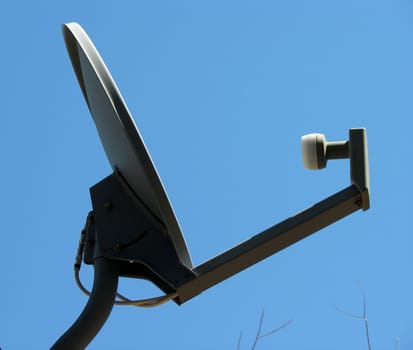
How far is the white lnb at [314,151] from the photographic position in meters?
3.05

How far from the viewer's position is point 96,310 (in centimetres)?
287

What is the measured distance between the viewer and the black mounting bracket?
9.48ft

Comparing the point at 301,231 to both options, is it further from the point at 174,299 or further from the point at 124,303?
the point at 124,303

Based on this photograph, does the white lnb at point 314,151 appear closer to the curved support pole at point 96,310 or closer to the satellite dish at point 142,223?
the satellite dish at point 142,223

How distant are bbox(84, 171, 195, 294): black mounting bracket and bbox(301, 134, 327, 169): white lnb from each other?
0.56 metres

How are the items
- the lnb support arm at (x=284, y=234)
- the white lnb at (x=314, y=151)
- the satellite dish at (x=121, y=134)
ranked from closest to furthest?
the satellite dish at (x=121, y=134), the lnb support arm at (x=284, y=234), the white lnb at (x=314, y=151)

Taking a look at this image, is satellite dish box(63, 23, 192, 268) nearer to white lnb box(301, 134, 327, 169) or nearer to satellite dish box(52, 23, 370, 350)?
satellite dish box(52, 23, 370, 350)

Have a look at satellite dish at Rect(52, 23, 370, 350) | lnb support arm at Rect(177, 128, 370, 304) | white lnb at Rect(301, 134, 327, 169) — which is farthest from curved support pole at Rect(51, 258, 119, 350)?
white lnb at Rect(301, 134, 327, 169)

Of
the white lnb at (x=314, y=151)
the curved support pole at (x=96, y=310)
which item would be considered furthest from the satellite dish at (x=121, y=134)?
the white lnb at (x=314, y=151)

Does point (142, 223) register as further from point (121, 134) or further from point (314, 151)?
point (314, 151)

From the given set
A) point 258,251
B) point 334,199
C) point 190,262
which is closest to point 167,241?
point 190,262

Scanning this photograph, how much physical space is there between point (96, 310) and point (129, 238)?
11.1 inches

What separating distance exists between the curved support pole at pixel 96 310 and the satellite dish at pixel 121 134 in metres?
0.25

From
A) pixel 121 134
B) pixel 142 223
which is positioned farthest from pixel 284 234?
pixel 121 134
